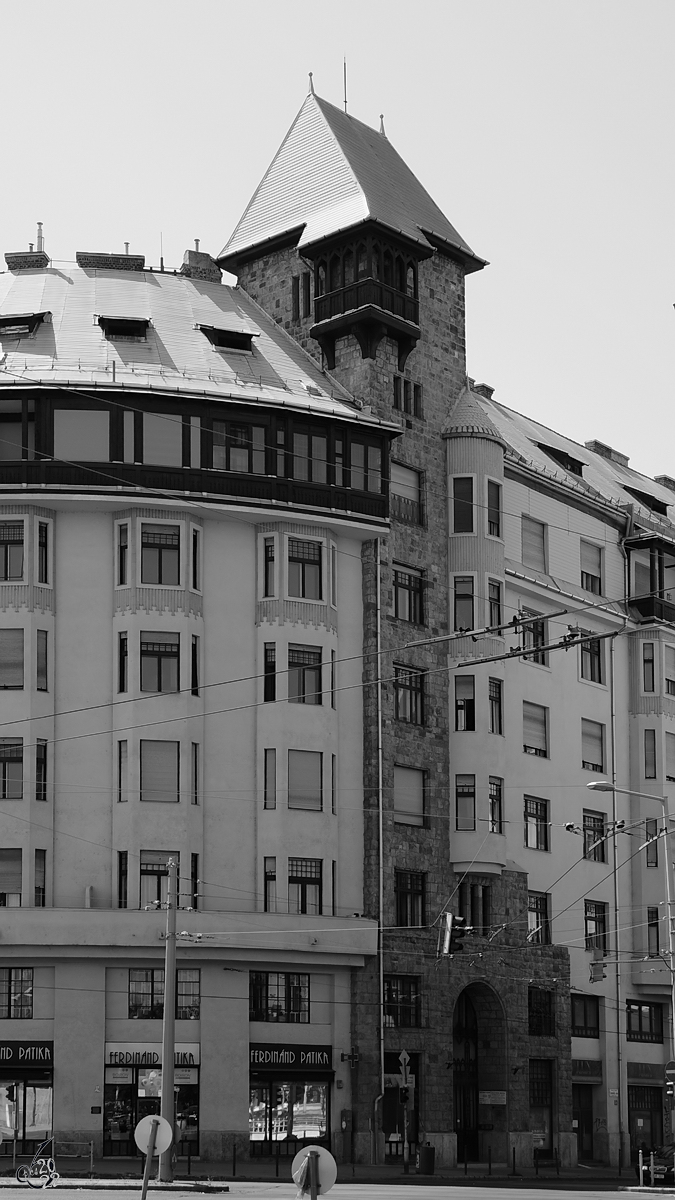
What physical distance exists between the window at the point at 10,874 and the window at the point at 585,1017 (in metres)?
25.8

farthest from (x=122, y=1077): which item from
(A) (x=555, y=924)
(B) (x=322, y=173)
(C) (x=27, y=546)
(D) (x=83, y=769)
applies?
(B) (x=322, y=173)

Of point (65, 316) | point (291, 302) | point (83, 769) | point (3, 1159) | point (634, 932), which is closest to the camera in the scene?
point (3, 1159)

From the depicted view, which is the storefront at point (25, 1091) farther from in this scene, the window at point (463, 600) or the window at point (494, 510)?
the window at point (494, 510)

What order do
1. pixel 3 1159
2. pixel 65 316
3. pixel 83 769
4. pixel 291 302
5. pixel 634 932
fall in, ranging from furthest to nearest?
pixel 634 932 → pixel 291 302 → pixel 65 316 → pixel 83 769 → pixel 3 1159

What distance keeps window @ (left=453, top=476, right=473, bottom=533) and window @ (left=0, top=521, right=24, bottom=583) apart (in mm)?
17257

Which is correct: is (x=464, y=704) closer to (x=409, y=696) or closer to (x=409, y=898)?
(x=409, y=696)

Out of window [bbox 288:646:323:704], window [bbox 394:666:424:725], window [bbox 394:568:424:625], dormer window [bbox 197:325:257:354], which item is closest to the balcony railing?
dormer window [bbox 197:325:257:354]

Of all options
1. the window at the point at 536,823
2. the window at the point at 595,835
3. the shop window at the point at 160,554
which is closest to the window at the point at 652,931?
the window at the point at 595,835

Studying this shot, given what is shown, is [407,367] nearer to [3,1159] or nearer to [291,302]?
[291,302]

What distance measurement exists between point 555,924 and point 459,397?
21176mm

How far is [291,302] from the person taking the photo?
69.1 meters

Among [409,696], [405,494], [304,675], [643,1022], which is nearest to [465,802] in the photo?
[409,696]

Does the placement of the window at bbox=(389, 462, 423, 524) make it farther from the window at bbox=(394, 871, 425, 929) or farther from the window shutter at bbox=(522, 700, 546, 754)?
the window at bbox=(394, 871, 425, 929)

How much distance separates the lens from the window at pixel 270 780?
58.5m
